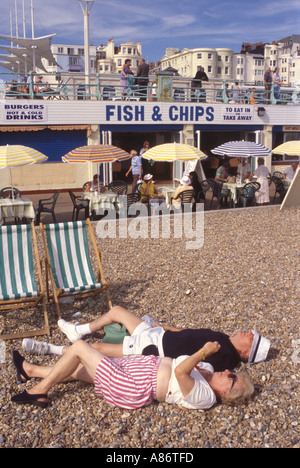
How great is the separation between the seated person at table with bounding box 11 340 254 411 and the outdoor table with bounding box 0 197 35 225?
6.19 m

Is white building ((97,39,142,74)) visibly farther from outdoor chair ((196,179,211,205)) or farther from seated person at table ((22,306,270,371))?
seated person at table ((22,306,270,371))

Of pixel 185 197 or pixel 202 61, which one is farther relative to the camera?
pixel 202 61

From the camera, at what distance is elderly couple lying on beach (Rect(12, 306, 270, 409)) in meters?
3.30

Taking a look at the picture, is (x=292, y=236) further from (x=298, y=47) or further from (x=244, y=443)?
(x=298, y=47)

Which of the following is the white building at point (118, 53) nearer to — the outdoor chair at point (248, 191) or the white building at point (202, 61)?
the white building at point (202, 61)

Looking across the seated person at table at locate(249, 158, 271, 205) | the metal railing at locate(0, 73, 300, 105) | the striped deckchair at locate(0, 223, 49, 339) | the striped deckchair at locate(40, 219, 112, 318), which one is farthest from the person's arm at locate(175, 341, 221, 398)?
the metal railing at locate(0, 73, 300, 105)

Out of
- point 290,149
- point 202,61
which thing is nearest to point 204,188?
point 290,149

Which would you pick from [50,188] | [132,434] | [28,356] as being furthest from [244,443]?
[50,188]

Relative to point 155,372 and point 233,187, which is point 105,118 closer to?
point 233,187

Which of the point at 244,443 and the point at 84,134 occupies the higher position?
the point at 84,134

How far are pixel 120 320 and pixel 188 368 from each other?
1.12m

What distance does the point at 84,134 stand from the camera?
54.9 ft

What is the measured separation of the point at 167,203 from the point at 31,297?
21.8 ft

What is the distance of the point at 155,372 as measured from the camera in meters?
3.36
